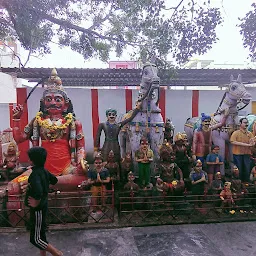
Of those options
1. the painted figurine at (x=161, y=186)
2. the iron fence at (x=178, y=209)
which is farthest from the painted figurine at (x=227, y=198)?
the painted figurine at (x=161, y=186)

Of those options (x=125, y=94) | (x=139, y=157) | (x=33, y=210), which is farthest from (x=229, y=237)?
(x=125, y=94)

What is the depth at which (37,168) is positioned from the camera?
338 centimetres

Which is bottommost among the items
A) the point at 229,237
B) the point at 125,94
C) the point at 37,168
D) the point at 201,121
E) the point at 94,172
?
the point at 229,237

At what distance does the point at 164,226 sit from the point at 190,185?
1325mm

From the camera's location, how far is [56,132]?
498 cm

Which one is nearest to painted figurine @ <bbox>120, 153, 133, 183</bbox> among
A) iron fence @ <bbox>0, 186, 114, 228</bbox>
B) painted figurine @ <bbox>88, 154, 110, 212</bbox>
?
painted figurine @ <bbox>88, 154, 110, 212</bbox>

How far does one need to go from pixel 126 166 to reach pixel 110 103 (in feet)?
11.3

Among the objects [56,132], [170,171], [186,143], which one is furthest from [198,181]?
[56,132]

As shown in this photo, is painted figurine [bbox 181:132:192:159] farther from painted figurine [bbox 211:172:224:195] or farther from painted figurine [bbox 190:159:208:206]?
painted figurine [bbox 211:172:224:195]

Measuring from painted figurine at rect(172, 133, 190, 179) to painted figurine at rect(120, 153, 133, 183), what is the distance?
39.2 inches

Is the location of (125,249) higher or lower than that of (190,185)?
lower

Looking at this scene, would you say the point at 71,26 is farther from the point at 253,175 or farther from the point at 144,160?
the point at 253,175

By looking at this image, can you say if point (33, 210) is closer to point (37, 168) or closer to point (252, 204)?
point (37, 168)

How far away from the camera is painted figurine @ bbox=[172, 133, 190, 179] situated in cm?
579
